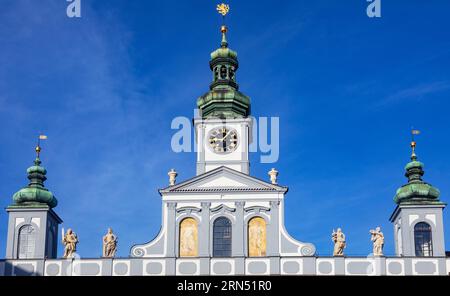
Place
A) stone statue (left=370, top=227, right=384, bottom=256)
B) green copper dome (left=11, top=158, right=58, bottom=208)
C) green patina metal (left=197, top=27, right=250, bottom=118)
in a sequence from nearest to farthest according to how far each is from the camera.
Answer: stone statue (left=370, top=227, right=384, bottom=256) → green copper dome (left=11, top=158, right=58, bottom=208) → green patina metal (left=197, top=27, right=250, bottom=118)

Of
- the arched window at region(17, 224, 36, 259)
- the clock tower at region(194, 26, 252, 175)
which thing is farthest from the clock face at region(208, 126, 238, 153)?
the arched window at region(17, 224, 36, 259)

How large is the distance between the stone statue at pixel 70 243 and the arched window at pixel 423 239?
20936 mm

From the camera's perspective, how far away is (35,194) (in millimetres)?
58875

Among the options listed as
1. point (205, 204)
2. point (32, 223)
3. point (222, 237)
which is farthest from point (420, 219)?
point (32, 223)

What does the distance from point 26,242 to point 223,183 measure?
13255 mm

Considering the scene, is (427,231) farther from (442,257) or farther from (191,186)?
(191,186)

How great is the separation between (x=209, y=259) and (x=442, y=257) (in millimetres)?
13937

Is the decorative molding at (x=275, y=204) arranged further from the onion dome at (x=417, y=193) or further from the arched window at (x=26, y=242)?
the arched window at (x=26, y=242)

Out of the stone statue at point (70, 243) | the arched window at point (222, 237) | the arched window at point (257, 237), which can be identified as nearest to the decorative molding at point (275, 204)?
the arched window at point (257, 237)

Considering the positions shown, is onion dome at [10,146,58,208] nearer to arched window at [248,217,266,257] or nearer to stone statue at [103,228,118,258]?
stone statue at [103,228,118,258]

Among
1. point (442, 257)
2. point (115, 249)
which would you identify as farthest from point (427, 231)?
point (115, 249)

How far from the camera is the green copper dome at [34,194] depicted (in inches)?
2314

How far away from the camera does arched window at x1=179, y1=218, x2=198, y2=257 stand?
54750 mm

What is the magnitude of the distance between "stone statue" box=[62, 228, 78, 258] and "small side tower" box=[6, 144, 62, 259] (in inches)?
119
